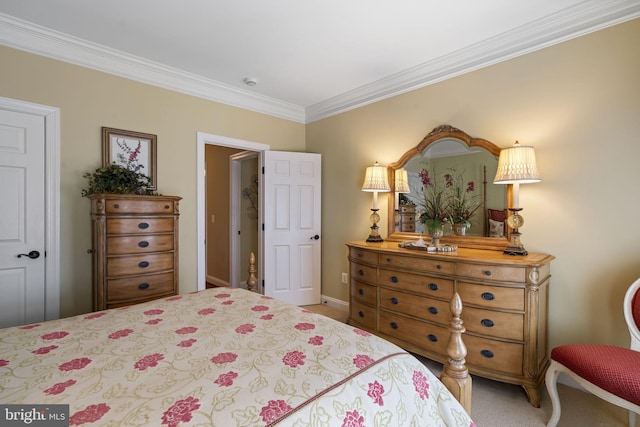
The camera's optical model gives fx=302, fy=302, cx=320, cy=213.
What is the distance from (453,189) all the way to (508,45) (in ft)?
4.05

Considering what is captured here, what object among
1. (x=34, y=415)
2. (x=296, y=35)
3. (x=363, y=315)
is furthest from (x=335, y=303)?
(x=34, y=415)

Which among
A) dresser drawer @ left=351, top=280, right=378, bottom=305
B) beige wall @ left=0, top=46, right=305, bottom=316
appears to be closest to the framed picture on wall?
beige wall @ left=0, top=46, right=305, bottom=316

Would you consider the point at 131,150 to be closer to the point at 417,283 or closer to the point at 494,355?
the point at 417,283

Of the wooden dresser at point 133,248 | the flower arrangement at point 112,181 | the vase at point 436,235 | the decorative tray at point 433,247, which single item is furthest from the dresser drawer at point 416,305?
the flower arrangement at point 112,181

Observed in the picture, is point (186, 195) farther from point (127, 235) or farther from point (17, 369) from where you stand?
point (17, 369)

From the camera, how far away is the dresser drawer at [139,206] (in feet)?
7.75

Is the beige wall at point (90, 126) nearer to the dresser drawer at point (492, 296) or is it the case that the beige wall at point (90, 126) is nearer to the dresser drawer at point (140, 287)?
the dresser drawer at point (140, 287)

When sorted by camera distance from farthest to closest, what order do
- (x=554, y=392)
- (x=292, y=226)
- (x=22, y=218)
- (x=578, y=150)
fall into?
(x=292, y=226)
(x=22, y=218)
(x=578, y=150)
(x=554, y=392)

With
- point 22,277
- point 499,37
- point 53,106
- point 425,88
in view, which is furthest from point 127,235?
point 499,37

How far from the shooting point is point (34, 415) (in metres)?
0.78

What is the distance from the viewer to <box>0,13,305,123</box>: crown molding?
233cm

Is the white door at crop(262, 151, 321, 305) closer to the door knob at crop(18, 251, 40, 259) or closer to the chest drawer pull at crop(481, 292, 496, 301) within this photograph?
the door knob at crop(18, 251, 40, 259)

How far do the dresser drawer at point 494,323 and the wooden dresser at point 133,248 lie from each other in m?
2.43

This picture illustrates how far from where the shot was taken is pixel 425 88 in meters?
3.03
